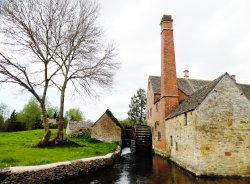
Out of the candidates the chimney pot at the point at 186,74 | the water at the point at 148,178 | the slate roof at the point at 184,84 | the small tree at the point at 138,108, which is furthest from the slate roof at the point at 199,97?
the small tree at the point at 138,108

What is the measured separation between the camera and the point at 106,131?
1208 inches

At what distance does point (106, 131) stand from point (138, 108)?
2009 cm

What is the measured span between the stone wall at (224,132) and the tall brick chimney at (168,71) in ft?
28.1

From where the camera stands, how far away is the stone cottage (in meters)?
30.6

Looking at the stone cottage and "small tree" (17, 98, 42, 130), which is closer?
the stone cottage

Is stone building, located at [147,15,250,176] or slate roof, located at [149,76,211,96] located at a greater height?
slate roof, located at [149,76,211,96]

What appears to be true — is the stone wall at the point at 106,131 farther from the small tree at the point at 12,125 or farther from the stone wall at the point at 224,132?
Answer: the small tree at the point at 12,125

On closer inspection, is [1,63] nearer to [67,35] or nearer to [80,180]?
[67,35]

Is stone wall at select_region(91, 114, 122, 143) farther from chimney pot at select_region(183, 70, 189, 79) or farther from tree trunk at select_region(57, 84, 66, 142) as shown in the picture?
chimney pot at select_region(183, 70, 189, 79)

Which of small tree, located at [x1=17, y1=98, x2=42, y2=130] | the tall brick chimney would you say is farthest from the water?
small tree, located at [x1=17, y1=98, x2=42, y2=130]

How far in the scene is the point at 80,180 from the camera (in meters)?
12.4

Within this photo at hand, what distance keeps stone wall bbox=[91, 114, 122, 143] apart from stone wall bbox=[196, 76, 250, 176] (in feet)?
60.1

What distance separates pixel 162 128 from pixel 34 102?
49.5 meters

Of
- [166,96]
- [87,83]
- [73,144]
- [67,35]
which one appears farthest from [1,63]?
[166,96]
